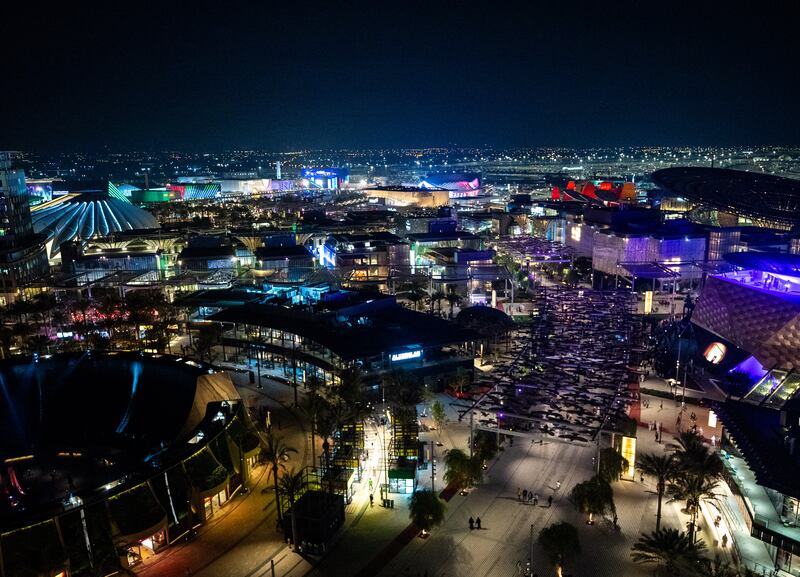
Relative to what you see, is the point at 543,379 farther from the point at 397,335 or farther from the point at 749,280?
the point at 749,280

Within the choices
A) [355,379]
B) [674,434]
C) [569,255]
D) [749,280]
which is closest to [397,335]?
[355,379]

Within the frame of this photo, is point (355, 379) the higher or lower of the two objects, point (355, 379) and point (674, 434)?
the higher

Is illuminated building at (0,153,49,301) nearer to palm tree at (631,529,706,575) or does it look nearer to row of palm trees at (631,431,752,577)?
row of palm trees at (631,431,752,577)

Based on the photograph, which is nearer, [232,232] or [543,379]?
[543,379]

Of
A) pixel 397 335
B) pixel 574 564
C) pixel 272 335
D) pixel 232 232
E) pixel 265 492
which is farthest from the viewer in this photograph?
pixel 232 232

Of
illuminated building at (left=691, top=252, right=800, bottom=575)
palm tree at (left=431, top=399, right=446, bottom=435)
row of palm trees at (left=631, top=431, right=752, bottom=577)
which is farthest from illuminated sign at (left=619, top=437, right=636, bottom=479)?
palm tree at (left=431, top=399, right=446, bottom=435)

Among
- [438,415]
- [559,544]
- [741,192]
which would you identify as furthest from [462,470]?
[741,192]

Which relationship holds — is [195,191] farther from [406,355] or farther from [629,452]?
[629,452]
